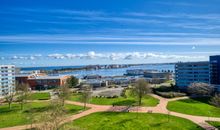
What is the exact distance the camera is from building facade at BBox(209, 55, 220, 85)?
8556 centimetres

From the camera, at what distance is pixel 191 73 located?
306 ft

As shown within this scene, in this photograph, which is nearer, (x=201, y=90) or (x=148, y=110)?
(x=148, y=110)

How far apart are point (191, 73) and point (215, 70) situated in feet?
30.7

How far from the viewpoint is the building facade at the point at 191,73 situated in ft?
296

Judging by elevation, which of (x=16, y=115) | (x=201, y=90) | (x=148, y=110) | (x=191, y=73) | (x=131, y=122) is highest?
(x=191, y=73)

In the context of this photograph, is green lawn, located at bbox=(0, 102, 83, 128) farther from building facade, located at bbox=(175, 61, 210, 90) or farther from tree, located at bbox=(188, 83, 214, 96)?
building facade, located at bbox=(175, 61, 210, 90)

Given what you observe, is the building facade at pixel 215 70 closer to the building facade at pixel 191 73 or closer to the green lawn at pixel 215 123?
the building facade at pixel 191 73

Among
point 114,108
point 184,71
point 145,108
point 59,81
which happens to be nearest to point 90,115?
point 114,108

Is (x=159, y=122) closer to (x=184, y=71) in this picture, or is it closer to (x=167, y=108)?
(x=167, y=108)

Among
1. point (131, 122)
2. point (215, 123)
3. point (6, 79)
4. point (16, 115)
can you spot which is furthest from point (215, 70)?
point (6, 79)

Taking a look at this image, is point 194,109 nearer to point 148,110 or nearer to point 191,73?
point 148,110

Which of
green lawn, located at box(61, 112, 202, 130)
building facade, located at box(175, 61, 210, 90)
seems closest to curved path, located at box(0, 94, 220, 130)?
green lawn, located at box(61, 112, 202, 130)

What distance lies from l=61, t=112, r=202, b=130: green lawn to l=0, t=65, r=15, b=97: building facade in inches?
2389

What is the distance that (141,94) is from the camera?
6600 cm
